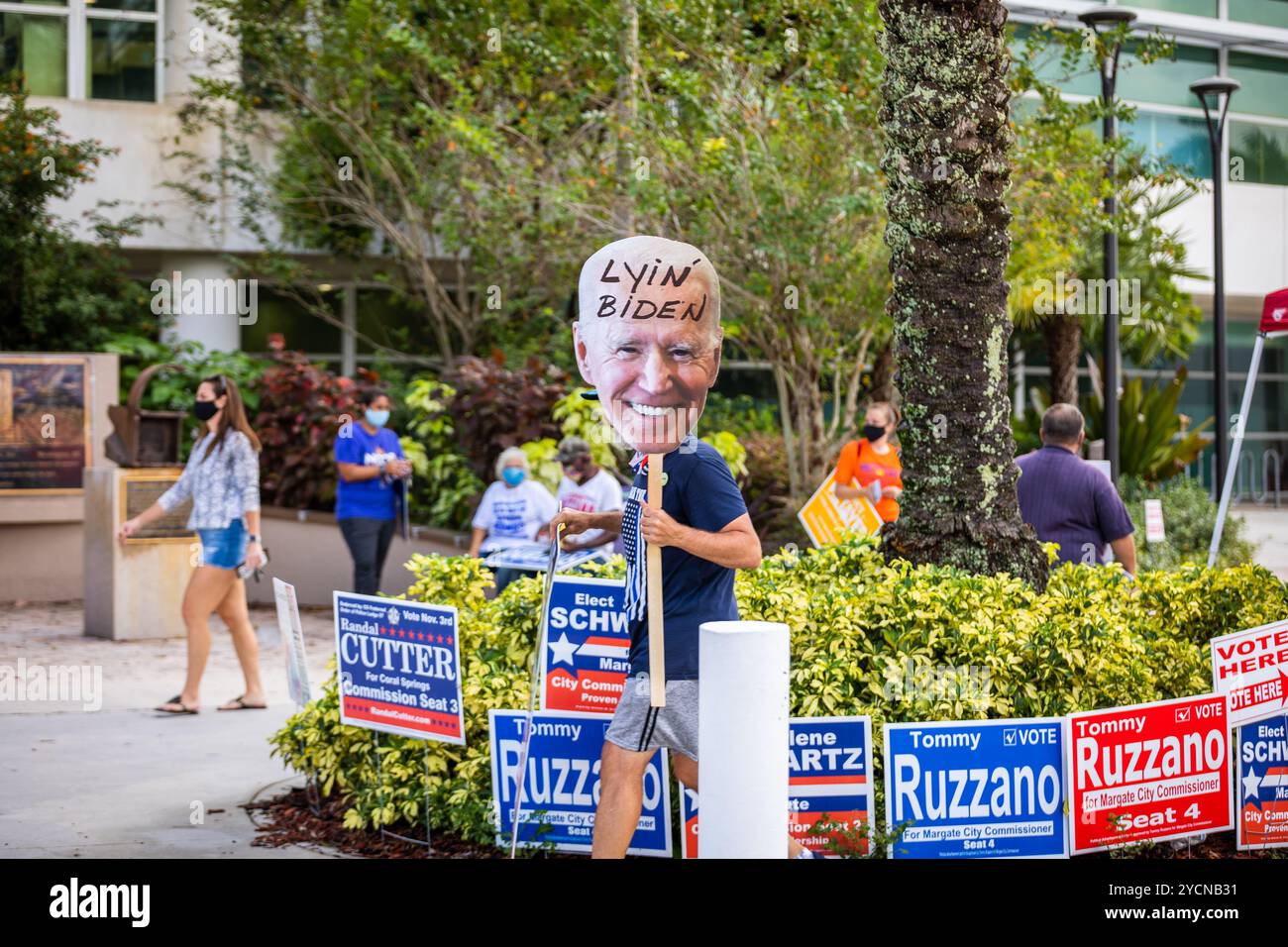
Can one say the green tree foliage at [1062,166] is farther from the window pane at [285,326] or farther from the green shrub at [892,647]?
the window pane at [285,326]

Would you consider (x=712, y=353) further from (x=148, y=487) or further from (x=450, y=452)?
(x=450, y=452)

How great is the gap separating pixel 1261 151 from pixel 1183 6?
3492 mm

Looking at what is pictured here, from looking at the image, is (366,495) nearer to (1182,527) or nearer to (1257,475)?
(1182,527)

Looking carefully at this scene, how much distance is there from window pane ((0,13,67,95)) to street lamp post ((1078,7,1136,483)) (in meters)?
12.9

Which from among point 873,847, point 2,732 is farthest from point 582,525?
point 2,732

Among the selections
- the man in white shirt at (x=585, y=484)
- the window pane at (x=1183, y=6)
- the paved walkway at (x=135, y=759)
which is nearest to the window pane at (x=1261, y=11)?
the window pane at (x=1183, y=6)

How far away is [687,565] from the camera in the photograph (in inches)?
192

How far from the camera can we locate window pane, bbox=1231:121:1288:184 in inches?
1144

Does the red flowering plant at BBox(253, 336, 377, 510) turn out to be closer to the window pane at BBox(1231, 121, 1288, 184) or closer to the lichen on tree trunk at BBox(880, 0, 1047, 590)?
the lichen on tree trunk at BBox(880, 0, 1047, 590)

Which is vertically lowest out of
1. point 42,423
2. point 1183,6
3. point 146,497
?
point 146,497

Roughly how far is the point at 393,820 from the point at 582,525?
5.98 feet

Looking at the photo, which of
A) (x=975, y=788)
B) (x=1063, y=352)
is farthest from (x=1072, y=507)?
(x=1063, y=352)

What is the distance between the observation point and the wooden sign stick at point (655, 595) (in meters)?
4.59

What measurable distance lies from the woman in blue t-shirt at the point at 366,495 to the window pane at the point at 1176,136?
64.2 ft
